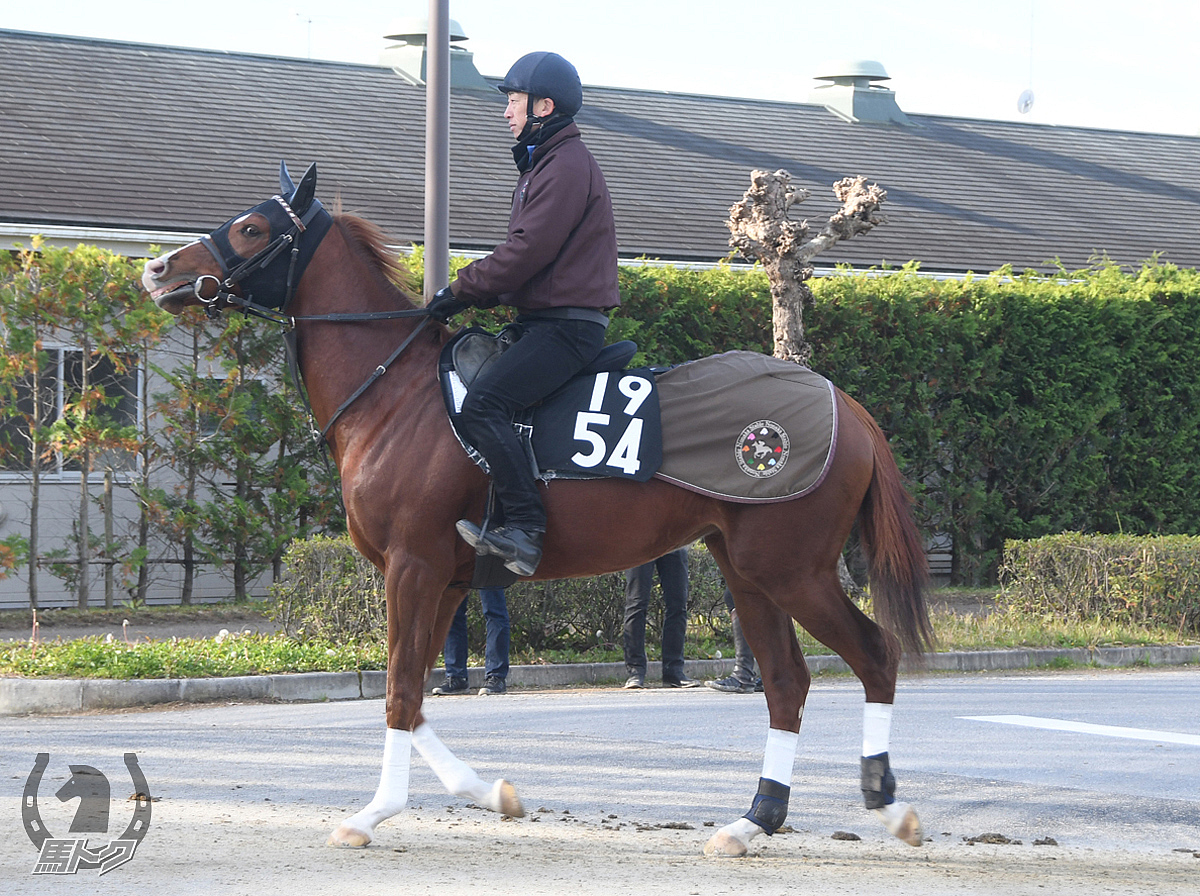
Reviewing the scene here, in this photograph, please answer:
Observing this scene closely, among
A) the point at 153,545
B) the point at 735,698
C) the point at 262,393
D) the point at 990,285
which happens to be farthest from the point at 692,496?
the point at 990,285

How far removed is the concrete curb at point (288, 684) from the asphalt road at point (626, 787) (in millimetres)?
320

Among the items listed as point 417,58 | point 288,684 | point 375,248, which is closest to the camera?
point 375,248

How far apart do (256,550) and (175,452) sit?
1.37m

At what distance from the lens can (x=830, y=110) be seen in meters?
29.2

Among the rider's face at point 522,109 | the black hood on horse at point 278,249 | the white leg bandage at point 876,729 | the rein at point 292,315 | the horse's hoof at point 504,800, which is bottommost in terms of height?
the horse's hoof at point 504,800

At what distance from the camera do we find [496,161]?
22.2 metres

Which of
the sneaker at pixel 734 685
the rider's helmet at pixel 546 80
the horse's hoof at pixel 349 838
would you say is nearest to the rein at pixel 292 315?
the rider's helmet at pixel 546 80

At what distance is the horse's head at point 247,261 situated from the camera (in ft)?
21.0

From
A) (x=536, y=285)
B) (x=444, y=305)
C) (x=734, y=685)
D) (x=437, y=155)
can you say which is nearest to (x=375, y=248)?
(x=444, y=305)

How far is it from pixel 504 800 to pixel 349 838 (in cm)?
70

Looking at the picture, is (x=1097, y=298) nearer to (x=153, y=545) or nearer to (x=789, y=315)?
(x=789, y=315)

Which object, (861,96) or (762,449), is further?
(861,96)

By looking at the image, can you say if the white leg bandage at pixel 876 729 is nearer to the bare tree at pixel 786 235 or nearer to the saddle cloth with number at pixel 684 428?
the saddle cloth with number at pixel 684 428

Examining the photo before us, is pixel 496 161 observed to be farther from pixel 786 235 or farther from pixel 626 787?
pixel 626 787
